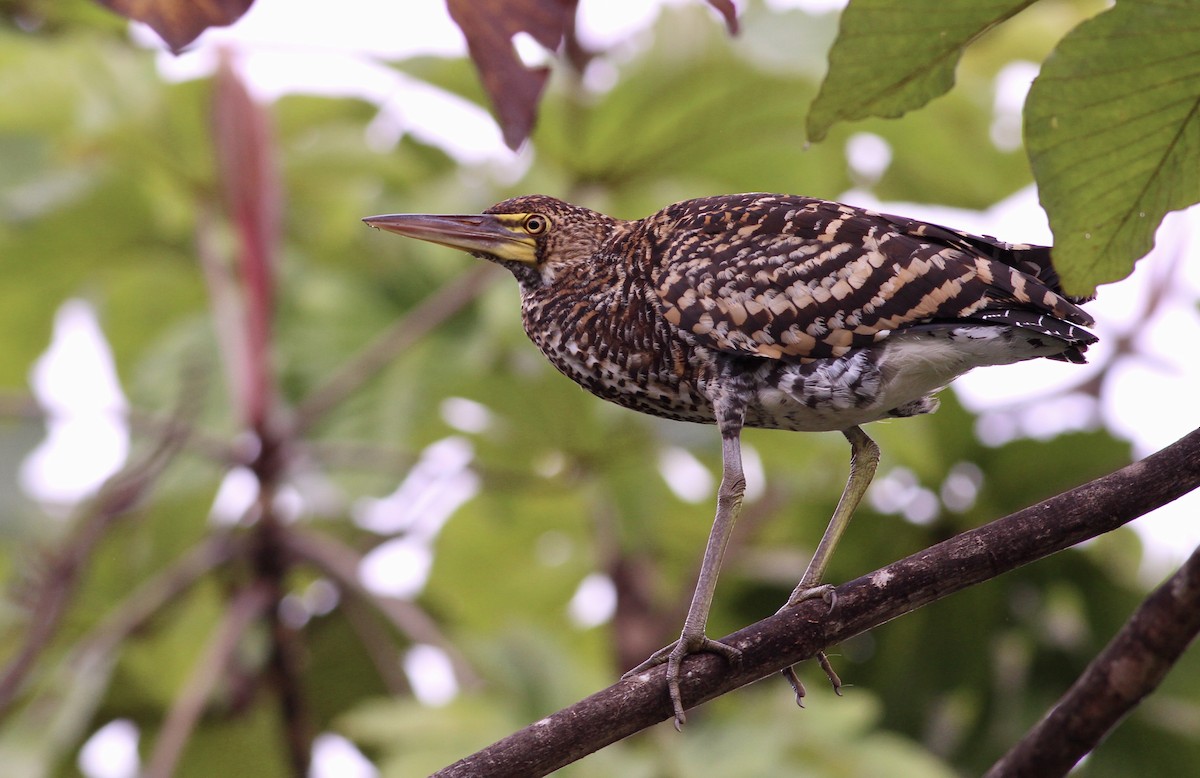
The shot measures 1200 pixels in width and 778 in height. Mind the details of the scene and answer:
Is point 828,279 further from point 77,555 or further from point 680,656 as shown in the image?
Result: point 77,555

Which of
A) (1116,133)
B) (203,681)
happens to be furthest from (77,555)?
(1116,133)

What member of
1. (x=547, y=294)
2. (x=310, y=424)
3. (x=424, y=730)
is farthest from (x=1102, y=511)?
(x=310, y=424)

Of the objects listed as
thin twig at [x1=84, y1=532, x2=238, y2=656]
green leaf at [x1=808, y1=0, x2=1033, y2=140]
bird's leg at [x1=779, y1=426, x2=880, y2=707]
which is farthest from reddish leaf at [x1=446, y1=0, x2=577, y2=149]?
thin twig at [x1=84, y1=532, x2=238, y2=656]

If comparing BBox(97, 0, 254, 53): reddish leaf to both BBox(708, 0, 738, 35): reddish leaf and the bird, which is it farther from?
the bird

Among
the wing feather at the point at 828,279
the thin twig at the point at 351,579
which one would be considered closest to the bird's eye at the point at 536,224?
the wing feather at the point at 828,279

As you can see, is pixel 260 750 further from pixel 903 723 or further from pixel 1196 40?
pixel 1196 40

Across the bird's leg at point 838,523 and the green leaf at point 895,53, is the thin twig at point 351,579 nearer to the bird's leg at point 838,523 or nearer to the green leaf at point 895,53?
the bird's leg at point 838,523
